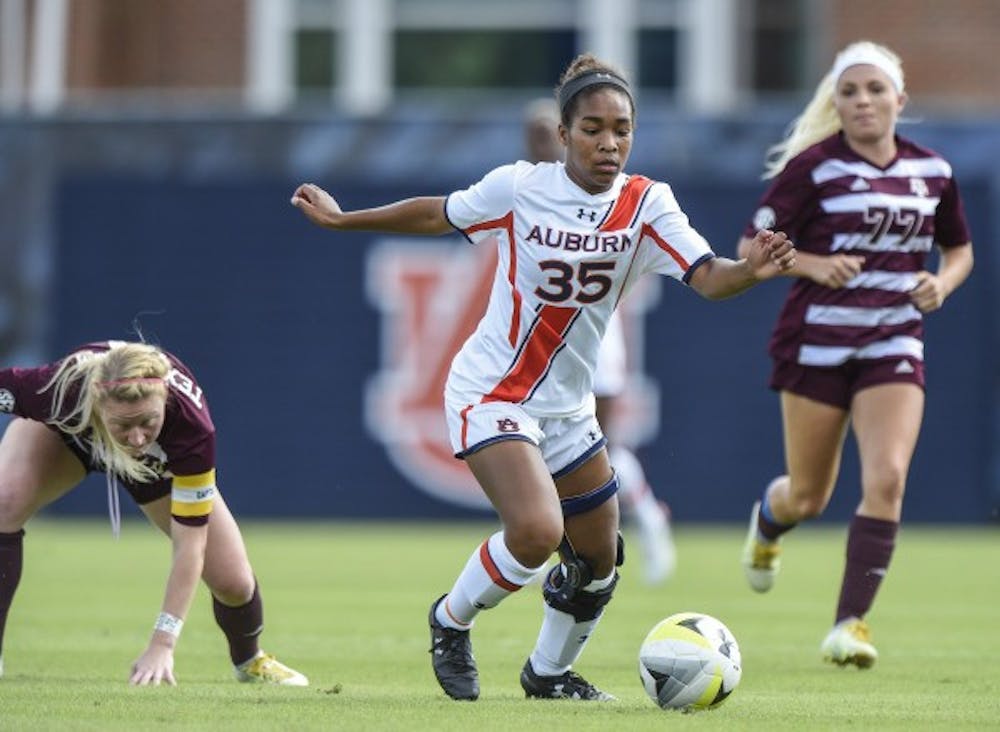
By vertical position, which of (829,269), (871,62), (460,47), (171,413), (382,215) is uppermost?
(871,62)

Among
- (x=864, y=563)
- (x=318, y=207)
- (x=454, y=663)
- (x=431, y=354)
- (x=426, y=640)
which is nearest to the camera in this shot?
(x=454, y=663)

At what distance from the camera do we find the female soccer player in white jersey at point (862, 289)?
8758 mm

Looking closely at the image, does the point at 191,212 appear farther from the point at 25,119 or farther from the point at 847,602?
the point at 847,602

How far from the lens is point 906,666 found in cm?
851

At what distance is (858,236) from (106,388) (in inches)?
131

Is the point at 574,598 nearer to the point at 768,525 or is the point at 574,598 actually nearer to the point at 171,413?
the point at 171,413

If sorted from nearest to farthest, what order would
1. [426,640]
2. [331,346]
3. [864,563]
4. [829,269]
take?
[829,269]
[864,563]
[426,640]
[331,346]

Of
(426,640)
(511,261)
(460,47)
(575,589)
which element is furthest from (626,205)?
(460,47)

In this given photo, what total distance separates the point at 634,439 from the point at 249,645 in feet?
31.0

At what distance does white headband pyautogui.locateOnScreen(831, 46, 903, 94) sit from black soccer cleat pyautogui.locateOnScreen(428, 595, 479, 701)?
10.6ft

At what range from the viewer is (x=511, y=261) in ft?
23.5

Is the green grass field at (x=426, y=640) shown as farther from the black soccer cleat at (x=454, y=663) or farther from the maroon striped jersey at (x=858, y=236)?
the maroon striped jersey at (x=858, y=236)

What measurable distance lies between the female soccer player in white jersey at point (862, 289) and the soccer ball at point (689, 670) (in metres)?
1.93

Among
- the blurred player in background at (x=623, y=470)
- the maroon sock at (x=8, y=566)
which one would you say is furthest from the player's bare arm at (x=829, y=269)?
the blurred player in background at (x=623, y=470)
